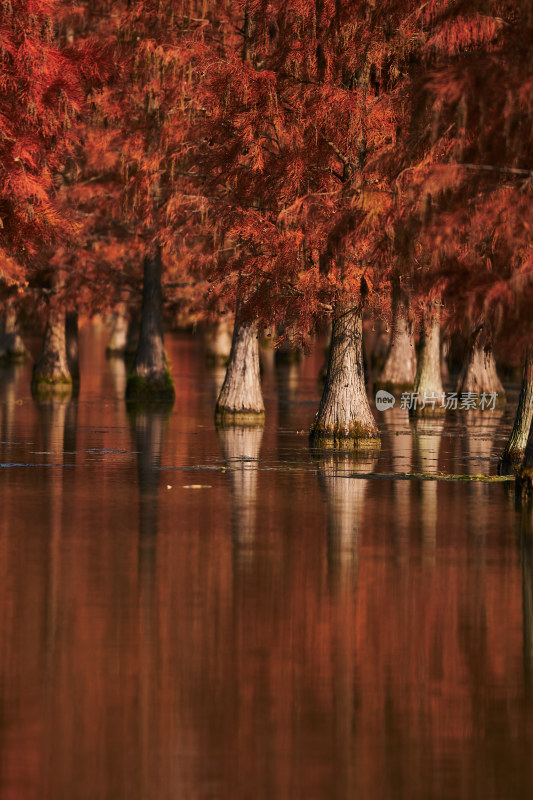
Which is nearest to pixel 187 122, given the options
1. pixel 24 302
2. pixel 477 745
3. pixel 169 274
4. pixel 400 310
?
pixel 400 310

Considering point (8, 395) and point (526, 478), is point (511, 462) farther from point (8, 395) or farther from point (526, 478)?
point (8, 395)

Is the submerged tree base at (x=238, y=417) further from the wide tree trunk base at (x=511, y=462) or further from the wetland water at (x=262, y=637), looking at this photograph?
the wide tree trunk base at (x=511, y=462)

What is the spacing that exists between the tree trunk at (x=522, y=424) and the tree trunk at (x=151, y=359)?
82.2 ft

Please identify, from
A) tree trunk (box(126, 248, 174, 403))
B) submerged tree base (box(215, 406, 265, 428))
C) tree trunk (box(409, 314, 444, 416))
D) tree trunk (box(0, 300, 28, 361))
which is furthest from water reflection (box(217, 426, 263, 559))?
tree trunk (box(0, 300, 28, 361))

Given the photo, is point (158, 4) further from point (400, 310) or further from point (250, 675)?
point (250, 675)

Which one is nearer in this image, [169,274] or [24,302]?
[24,302]

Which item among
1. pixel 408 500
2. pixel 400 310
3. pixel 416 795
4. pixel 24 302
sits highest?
pixel 24 302

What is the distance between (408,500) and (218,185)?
1619cm

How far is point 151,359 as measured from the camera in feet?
171

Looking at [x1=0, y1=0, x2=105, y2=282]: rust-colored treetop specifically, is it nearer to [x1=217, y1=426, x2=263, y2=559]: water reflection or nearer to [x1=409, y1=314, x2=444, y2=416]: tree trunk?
[x1=217, y1=426, x2=263, y2=559]: water reflection

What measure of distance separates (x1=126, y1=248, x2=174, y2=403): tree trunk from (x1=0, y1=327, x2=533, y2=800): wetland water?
80.1 feet

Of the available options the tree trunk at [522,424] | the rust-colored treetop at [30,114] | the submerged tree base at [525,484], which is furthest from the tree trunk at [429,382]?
the submerged tree base at [525,484]

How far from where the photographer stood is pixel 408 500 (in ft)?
77.0

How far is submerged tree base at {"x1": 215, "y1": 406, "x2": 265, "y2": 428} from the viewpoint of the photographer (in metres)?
40.8
